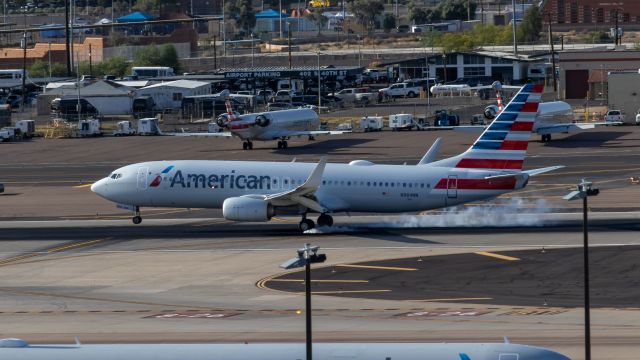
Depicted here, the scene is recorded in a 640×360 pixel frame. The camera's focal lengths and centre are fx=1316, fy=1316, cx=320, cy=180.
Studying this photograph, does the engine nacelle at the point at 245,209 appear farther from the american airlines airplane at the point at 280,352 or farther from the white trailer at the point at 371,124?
the white trailer at the point at 371,124

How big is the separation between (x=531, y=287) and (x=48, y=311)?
66.8ft

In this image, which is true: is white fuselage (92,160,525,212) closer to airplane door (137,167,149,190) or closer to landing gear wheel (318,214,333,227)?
airplane door (137,167,149,190)

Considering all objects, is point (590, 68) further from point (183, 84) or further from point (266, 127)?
point (266, 127)

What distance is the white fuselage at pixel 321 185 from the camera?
72125 millimetres

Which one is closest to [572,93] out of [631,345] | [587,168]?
[587,168]

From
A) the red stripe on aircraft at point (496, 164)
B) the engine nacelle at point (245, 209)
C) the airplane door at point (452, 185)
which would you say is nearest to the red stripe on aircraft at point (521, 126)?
the red stripe on aircraft at point (496, 164)

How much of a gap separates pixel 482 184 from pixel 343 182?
7665mm

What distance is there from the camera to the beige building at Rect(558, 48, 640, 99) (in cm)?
16825

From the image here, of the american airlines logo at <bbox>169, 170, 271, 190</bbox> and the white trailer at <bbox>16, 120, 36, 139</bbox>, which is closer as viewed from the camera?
the american airlines logo at <bbox>169, 170, 271, 190</bbox>

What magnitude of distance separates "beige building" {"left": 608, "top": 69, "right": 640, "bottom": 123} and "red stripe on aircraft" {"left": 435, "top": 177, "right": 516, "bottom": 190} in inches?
2679

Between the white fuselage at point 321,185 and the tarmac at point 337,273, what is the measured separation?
6.04ft

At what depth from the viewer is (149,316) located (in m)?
51.9

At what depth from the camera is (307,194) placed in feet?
236

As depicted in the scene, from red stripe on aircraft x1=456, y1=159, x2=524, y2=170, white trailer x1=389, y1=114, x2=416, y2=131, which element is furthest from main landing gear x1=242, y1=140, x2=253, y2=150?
red stripe on aircraft x1=456, y1=159, x2=524, y2=170
